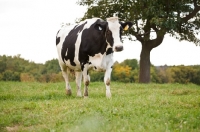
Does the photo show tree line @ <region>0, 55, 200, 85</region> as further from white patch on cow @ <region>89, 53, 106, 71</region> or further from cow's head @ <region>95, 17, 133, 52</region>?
cow's head @ <region>95, 17, 133, 52</region>

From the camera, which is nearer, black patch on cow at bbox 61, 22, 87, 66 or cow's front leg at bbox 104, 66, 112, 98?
cow's front leg at bbox 104, 66, 112, 98

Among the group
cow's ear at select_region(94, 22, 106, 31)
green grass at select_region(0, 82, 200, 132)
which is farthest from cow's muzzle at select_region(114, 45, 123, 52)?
green grass at select_region(0, 82, 200, 132)

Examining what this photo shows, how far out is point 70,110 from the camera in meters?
9.74

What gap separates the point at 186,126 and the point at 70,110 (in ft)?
10.9

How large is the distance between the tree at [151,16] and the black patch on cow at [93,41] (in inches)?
512

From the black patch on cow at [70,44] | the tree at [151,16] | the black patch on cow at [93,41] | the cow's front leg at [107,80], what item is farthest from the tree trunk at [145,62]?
the cow's front leg at [107,80]

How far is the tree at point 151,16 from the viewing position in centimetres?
2756

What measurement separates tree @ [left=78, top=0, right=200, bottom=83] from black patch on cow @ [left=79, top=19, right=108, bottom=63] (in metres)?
13.0

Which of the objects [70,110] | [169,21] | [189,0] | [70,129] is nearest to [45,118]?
[70,110]

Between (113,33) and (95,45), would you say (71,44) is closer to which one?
(95,45)

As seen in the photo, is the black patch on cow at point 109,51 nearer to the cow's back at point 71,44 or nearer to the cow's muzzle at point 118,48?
the cow's back at point 71,44

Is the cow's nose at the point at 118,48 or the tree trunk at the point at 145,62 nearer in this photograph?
the cow's nose at the point at 118,48

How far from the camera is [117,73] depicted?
89.7 meters

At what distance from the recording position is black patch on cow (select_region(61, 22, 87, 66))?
1509 cm
